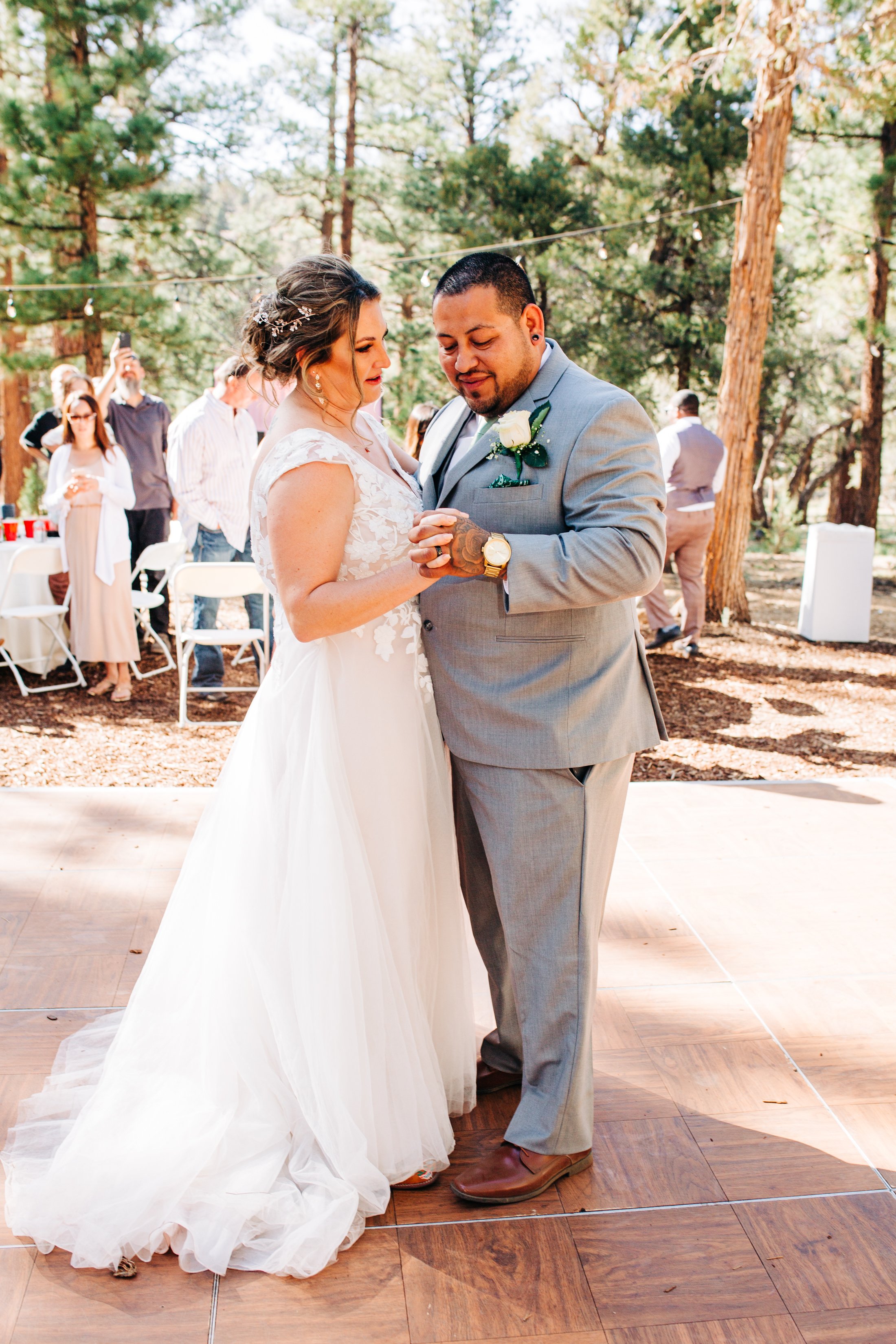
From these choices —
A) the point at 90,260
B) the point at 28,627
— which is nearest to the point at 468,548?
the point at 28,627

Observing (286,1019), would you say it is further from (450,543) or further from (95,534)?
(95,534)

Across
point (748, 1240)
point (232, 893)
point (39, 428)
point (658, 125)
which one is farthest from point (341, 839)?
point (658, 125)

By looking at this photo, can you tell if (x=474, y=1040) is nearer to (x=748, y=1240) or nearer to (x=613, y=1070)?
(x=613, y=1070)

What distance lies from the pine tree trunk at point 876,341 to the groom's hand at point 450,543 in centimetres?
1106

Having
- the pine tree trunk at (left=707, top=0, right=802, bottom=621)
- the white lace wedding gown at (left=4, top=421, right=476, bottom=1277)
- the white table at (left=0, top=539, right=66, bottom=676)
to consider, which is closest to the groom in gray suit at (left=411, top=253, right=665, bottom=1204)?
the white lace wedding gown at (left=4, top=421, right=476, bottom=1277)

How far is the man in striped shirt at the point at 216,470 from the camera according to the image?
20.4 ft

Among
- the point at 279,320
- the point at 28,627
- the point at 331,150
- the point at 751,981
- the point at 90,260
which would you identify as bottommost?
the point at 751,981

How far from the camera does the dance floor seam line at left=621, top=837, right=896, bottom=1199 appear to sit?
230cm

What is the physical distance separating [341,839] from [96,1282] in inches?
35.1

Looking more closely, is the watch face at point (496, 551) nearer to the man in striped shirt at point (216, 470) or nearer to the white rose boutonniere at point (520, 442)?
the white rose boutonniere at point (520, 442)

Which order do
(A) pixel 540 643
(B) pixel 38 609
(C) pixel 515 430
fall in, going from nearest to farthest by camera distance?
1. (C) pixel 515 430
2. (A) pixel 540 643
3. (B) pixel 38 609

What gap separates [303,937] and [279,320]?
3.93 ft

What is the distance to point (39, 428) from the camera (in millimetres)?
7551

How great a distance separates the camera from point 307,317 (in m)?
2.07
